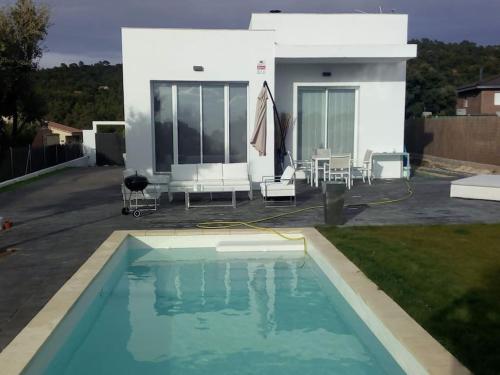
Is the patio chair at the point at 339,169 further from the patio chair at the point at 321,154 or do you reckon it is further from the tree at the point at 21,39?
the tree at the point at 21,39

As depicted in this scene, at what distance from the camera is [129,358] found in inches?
187

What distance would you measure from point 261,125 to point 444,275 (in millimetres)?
7341

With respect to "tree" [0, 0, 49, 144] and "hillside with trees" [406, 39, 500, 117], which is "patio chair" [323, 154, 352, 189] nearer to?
"tree" [0, 0, 49, 144]

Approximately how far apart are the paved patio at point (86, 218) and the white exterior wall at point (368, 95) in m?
1.55

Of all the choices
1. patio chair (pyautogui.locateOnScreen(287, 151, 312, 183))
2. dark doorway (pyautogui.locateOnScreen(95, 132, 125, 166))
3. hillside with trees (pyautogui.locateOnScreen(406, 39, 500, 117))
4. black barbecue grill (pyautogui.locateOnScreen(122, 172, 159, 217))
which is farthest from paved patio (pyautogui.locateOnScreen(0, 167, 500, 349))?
hillside with trees (pyautogui.locateOnScreen(406, 39, 500, 117))

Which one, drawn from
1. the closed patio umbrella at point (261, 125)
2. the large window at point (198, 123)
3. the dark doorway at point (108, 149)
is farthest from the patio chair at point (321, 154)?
the dark doorway at point (108, 149)

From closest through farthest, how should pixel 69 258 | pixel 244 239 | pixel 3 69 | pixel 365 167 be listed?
pixel 69 258
pixel 244 239
pixel 365 167
pixel 3 69

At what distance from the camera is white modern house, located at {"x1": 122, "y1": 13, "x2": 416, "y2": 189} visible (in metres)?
13.0

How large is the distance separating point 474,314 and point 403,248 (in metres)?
2.58

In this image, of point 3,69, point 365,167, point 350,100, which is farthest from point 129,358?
point 3,69

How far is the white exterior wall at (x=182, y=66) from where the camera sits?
12.8 m

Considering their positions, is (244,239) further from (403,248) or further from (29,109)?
(29,109)

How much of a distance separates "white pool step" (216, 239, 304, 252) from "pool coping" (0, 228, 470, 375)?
78cm

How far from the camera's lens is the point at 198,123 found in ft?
43.9
